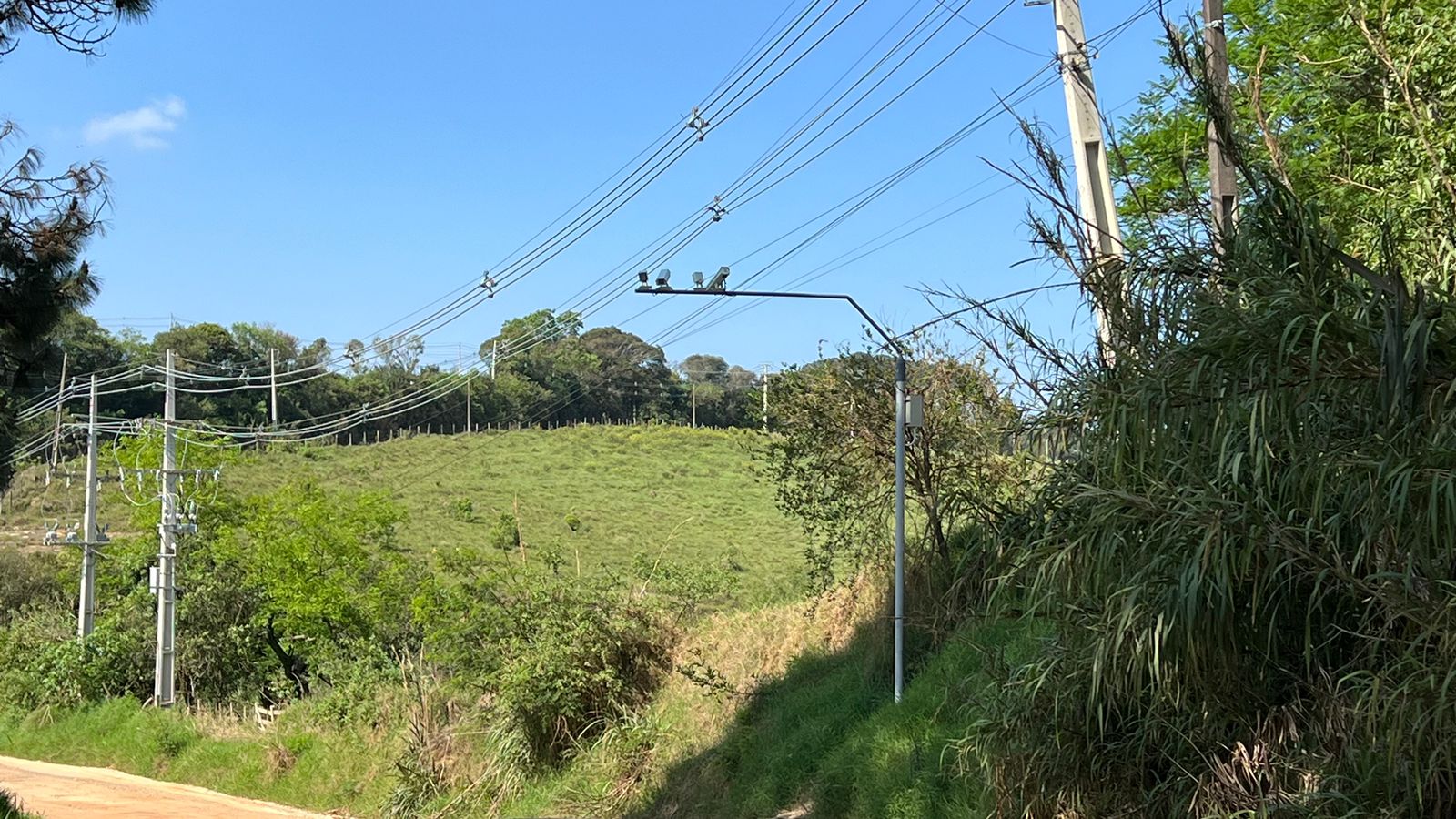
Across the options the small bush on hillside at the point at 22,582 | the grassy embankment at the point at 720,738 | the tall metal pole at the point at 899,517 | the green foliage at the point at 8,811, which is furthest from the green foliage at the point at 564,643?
the small bush on hillside at the point at 22,582

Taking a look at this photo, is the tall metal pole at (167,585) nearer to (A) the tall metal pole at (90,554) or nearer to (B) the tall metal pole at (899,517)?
(A) the tall metal pole at (90,554)

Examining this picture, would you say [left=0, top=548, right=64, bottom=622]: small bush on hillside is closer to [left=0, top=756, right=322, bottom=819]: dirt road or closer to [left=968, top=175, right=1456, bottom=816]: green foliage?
[left=0, top=756, right=322, bottom=819]: dirt road

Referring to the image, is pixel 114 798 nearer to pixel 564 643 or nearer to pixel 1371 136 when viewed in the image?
pixel 564 643

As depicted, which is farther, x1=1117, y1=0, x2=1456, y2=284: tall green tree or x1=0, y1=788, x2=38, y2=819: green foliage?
x1=0, y1=788, x2=38, y2=819: green foliage

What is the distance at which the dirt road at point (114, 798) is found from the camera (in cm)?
2039

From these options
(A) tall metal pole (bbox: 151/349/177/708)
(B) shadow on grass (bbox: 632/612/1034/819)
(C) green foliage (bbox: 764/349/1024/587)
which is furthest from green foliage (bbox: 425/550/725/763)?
(A) tall metal pole (bbox: 151/349/177/708)

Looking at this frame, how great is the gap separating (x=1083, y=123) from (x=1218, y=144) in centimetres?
497

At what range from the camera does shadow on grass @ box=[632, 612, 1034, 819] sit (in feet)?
36.3

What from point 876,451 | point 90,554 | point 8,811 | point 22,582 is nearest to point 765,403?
point 876,451

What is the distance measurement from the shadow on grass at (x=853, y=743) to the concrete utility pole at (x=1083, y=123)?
3926 mm

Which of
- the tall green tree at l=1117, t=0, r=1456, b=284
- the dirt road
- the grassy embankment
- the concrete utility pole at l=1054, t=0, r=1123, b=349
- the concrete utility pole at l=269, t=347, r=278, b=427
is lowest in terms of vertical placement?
the dirt road

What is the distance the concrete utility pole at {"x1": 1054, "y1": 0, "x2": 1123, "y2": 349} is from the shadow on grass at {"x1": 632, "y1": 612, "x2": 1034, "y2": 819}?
393 cm

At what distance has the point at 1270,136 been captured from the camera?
7.51m

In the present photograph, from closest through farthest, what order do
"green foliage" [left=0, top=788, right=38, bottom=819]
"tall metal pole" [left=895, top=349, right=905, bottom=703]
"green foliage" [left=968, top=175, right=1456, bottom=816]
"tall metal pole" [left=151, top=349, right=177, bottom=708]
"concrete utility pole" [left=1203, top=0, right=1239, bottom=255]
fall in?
"green foliage" [left=968, top=175, right=1456, bottom=816], "concrete utility pole" [left=1203, top=0, right=1239, bottom=255], "green foliage" [left=0, top=788, right=38, bottom=819], "tall metal pole" [left=895, top=349, right=905, bottom=703], "tall metal pole" [left=151, top=349, right=177, bottom=708]
